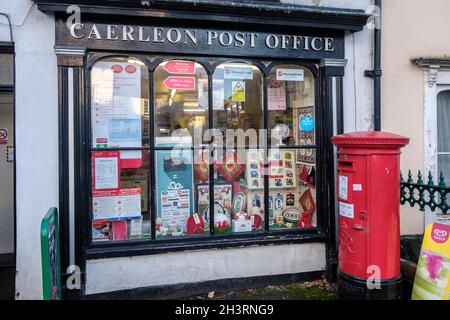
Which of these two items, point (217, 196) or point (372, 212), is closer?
point (372, 212)

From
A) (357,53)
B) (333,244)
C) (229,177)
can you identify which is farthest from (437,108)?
(229,177)

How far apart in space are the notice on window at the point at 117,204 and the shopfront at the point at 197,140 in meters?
0.01

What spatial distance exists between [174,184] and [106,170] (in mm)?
856

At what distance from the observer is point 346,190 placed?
156 inches

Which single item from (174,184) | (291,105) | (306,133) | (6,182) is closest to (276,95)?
(291,105)

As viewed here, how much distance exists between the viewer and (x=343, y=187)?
4.00 metres

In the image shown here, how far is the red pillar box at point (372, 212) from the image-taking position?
12.4 ft

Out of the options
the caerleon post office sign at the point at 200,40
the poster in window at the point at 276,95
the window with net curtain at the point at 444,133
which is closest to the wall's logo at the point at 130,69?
the caerleon post office sign at the point at 200,40

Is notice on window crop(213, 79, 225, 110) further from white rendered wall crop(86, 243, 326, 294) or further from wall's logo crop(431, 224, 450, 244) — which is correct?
Answer: wall's logo crop(431, 224, 450, 244)

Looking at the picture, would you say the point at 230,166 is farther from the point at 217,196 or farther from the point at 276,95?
the point at 276,95

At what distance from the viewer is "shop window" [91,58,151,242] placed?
174 inches

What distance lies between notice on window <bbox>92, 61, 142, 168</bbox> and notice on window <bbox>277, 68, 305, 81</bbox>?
73.4 inches

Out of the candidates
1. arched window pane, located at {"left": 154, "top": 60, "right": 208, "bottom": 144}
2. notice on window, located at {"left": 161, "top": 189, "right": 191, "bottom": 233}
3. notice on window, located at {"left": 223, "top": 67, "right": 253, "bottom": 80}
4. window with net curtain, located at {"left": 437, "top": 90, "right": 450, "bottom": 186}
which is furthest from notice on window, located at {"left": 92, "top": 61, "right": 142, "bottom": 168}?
window with net curtain, located at {"left": 437, "top": 90, "right": 450, "bottom": 186}

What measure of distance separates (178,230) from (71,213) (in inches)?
51.1
